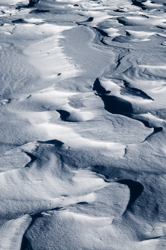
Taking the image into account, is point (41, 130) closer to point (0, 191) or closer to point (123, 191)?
point (0, 191)

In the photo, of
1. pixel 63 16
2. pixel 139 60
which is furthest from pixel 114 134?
pixel 63 16

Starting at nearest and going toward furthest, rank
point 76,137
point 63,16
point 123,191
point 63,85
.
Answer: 1. point 123,191
2. point 76,137
3. point 63,85
4. point 63,16

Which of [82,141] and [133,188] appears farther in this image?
[82,141]

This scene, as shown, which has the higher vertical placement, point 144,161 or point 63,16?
point 63,16

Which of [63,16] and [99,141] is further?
[63,16]

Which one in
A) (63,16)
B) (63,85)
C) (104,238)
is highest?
(63,16)

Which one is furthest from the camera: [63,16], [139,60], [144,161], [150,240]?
[63,16]
